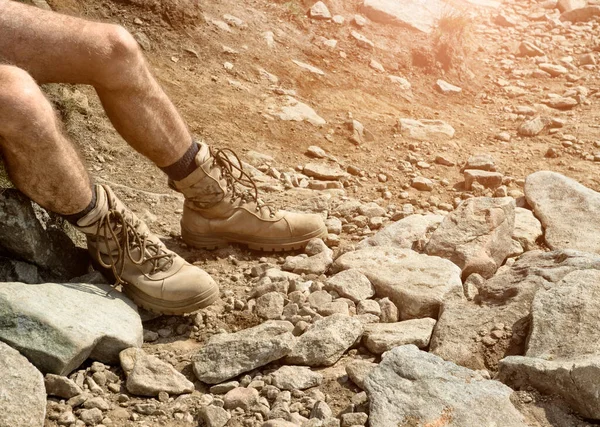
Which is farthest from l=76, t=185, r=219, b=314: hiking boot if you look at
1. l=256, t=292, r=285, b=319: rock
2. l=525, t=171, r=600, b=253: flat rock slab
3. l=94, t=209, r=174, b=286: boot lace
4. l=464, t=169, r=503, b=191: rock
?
l=464, t=169, r=503, b=191: rock

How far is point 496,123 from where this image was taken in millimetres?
6316

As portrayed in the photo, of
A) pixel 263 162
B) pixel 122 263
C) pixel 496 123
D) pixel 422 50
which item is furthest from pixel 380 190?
pixel 422 50

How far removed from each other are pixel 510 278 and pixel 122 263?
1.68 metres

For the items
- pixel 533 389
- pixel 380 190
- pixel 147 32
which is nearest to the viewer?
pixel 533 389

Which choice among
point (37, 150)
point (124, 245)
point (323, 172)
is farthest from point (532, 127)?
point (37, 150)

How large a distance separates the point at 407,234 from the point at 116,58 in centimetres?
173

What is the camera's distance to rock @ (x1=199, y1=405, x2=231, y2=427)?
277cm

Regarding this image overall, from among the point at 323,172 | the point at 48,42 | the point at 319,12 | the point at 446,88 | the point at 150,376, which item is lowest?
the point at 323,172

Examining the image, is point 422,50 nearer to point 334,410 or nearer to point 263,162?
point 263,162

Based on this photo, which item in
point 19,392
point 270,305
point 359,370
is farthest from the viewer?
point 270,305

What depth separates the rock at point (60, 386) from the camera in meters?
2.81

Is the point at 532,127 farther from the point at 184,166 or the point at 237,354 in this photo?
the point at 237,354

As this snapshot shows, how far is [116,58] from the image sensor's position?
3.35m

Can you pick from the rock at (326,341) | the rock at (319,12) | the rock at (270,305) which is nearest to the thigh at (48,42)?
the rock at (270,305)
